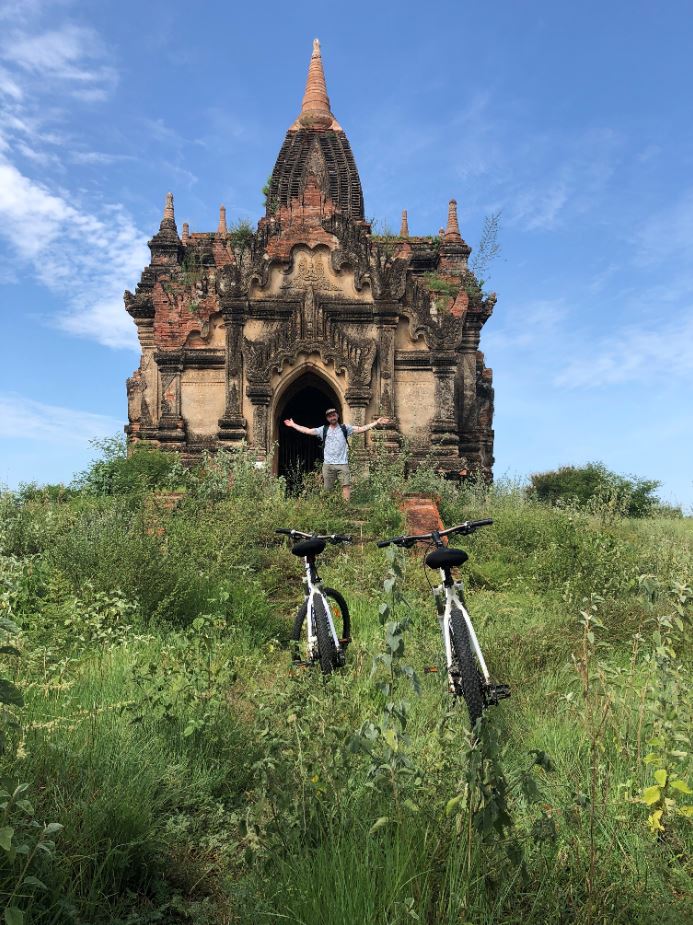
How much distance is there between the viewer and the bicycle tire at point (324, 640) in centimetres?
516

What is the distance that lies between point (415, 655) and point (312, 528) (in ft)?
16.2

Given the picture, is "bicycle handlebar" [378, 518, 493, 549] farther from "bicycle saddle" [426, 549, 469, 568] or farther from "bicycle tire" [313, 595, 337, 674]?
"bicycle tire" [313, 595, 337, 674]

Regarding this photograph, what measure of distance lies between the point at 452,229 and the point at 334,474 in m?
9.94

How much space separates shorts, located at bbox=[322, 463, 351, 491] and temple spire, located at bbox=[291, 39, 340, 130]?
12785 millimetres

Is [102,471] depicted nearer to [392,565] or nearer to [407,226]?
[407,226]

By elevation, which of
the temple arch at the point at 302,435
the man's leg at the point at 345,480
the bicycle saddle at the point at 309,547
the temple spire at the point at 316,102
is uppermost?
the temple spire at the point at 316,102

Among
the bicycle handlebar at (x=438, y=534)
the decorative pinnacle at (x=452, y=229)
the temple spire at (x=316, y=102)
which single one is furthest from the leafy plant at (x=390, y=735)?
the temple spire at (x=316, y=102)

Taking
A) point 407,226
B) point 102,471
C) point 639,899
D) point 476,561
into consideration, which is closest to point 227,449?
point 102,471

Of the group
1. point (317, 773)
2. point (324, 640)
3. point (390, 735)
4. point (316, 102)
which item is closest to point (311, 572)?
point (324, 640)

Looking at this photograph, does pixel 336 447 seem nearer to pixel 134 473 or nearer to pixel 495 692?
pixel 134 473

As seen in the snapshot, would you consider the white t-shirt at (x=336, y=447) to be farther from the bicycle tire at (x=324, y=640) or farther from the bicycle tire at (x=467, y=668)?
the bicycle tire at (x=467, y=668)

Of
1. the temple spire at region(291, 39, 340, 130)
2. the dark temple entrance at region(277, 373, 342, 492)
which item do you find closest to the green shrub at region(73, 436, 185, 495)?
the dark temple entrance at region(277, 373, 342, 492)

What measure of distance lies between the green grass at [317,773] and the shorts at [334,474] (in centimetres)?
533

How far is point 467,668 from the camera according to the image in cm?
413
